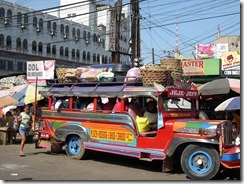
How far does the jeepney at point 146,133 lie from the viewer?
288 inches

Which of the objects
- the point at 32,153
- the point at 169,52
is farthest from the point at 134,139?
the point at 169,52

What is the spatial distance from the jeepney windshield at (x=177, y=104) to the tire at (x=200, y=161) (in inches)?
48.3

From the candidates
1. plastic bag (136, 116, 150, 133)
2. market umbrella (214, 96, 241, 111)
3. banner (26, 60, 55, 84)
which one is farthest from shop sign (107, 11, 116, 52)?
market umbrella (214, 96, 241, 111)

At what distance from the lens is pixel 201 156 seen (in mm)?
7484

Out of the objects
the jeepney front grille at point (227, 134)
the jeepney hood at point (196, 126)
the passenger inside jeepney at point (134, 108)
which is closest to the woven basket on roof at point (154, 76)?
the passenger inside jeepney at point (134, 108)

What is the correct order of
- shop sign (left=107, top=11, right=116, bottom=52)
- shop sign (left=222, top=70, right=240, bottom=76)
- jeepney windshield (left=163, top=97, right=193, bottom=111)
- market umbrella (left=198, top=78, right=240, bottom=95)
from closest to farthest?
jeepney windshield (left=163, top=97, right=193, bottom=111)
market umbrella (left=198, top=78, right=240, bottom=95)
shop sign (left=222, top=70, right=240, bottom=76)
shop sign (left=107, top=11, right=116, bottom=52)

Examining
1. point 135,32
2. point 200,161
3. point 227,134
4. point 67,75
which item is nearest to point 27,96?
point 135,32

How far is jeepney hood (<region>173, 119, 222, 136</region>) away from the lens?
288 inches

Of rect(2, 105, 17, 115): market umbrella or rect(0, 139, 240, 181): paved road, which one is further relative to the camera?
rect(2, 105, 17, 115): market umbrella

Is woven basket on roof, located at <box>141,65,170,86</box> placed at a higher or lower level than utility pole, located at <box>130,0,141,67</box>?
lower

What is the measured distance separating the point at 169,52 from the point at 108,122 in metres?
32.5

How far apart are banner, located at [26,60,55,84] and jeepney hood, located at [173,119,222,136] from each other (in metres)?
13.0

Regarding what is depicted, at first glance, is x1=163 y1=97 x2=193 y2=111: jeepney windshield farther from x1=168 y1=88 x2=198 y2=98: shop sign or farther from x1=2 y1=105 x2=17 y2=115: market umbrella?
x1=2 y1=105 x2=17 y2=115: market umbrella

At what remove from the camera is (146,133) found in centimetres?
849
